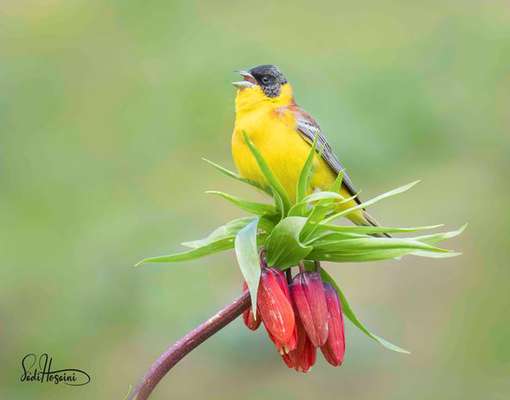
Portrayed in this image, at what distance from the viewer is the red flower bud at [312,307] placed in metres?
1.68

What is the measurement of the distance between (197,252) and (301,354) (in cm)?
27

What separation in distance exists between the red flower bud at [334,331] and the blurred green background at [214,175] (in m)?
3.48

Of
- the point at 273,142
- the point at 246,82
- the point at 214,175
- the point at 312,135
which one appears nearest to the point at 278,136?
the point at 273,142

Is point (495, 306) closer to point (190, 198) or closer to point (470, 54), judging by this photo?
point (190, 198)

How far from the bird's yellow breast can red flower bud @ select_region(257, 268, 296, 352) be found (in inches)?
59.1

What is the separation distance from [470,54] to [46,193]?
153 inches

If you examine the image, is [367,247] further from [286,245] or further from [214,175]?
[214,175]

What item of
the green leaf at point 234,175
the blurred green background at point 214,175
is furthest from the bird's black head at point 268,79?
the blurred green background at point 214,175

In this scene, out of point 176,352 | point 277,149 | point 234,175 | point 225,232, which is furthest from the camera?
point 277,149

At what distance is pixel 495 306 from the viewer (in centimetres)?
579

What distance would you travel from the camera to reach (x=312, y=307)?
1.68 m

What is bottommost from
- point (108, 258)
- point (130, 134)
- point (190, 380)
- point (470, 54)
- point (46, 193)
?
point (190, 380)

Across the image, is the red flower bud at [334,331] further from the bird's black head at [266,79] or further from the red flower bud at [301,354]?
the bird's black head at [266,79]

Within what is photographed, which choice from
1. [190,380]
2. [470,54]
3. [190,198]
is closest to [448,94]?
[470,54]
